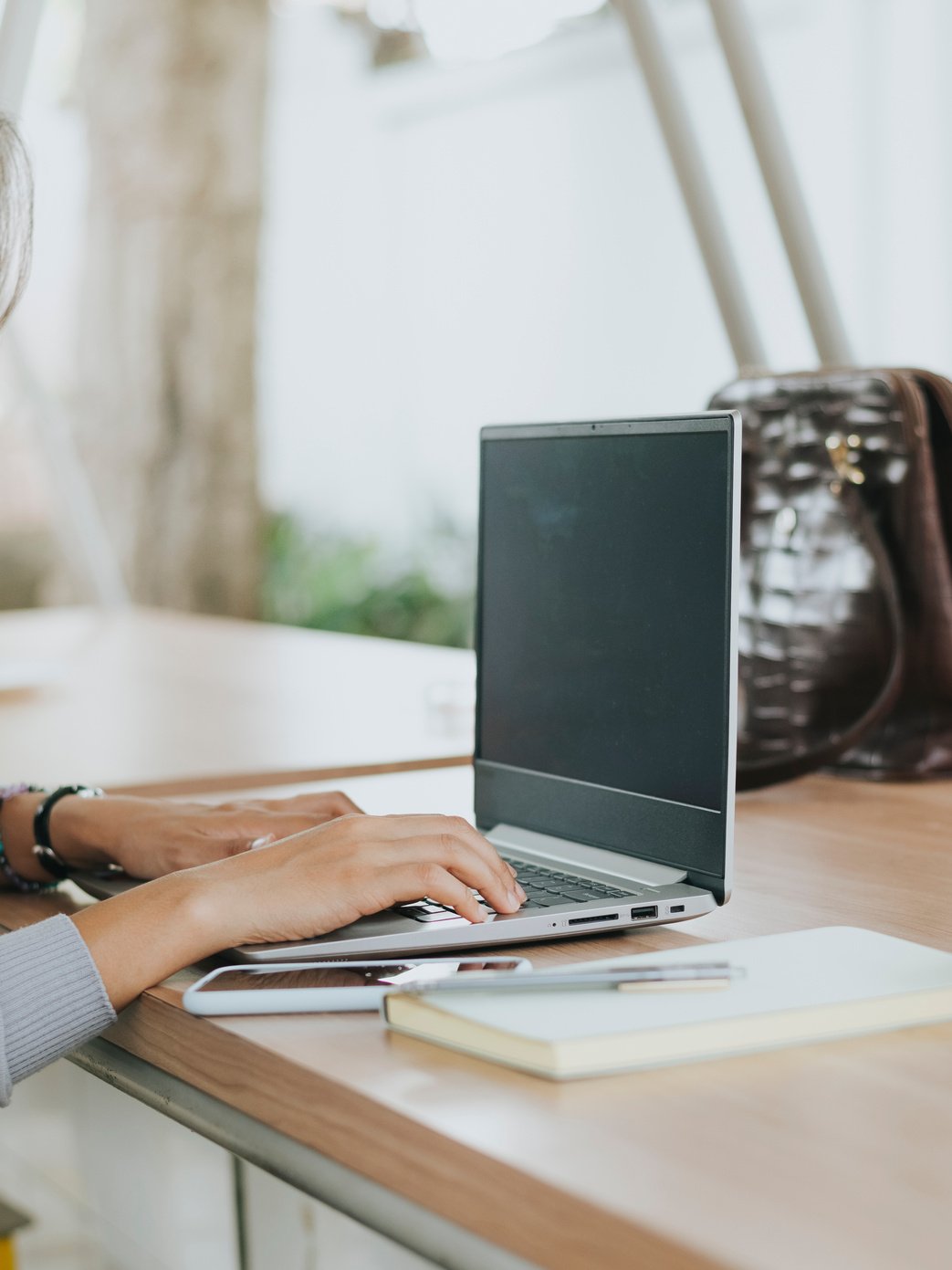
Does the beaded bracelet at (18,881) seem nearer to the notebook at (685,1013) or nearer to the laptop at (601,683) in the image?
the laptop at (601,683)

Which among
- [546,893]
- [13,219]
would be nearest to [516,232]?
[13,219]

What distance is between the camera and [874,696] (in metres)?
1.29

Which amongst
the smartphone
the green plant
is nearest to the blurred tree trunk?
the green plant

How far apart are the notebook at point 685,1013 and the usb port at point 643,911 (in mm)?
73

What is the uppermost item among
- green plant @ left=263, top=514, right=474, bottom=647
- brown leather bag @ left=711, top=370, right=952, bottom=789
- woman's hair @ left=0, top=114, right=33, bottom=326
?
woman's hair @ left=0, top=114, right=33, bottom=326

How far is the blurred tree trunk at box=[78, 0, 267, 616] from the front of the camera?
5949 mm

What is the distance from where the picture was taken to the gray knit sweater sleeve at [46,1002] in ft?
2.39

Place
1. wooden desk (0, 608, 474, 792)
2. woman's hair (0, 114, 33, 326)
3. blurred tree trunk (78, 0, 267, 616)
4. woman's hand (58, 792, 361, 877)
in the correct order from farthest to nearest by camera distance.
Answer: blurred tree trunk (78, 0, 267, 616)
wooden desk (0, 608, 474, 792)
woman's hair (0, 114, 33, 326)
woman's hand (58, 792, 361, 877)

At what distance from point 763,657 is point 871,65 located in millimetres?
3416

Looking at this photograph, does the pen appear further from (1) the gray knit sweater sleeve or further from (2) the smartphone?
(1) the gray knit sweater sleeve

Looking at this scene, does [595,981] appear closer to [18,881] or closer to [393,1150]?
[393,1150]

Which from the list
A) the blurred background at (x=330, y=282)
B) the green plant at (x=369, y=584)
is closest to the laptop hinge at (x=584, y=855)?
the blurred background at (x=330, y=282)

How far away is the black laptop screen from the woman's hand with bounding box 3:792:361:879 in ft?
0.46

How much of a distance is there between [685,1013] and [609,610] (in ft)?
1.06
